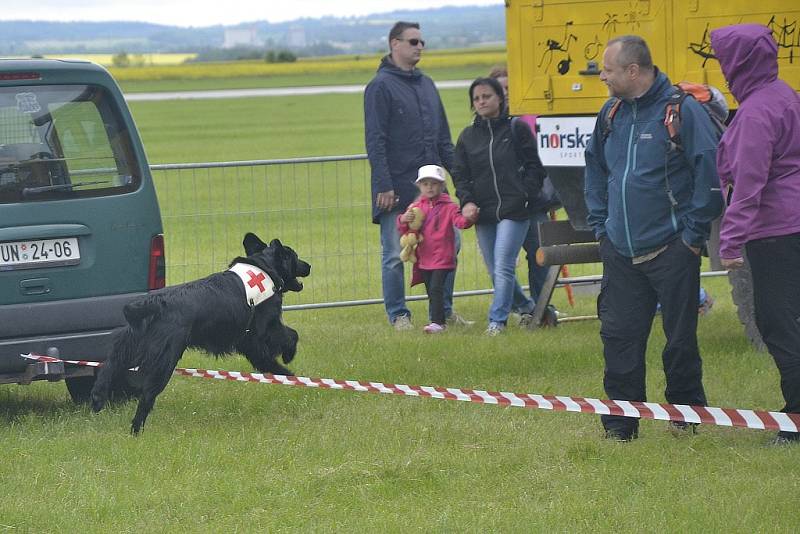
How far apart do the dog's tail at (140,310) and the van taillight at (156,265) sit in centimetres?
48

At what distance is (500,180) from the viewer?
9.59 meters

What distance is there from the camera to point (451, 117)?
37438mm

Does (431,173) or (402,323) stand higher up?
(431,173)

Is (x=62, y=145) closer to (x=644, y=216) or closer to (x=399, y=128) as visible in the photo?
(x=644, y=216)

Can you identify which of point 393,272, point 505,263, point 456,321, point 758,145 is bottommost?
point 456,321

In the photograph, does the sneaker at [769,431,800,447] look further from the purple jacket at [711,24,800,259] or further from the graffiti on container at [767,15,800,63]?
the graffiti on container at [767,15,800,63]

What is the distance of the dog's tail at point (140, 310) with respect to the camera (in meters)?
6.55

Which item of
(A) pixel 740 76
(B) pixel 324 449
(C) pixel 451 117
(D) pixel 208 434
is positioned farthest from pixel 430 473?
(C) pixel 451 117

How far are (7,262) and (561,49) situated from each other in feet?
13.5

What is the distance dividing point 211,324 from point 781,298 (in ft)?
9.38

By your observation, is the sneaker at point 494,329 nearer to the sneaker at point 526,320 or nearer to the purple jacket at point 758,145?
the sneaker at point 526,320

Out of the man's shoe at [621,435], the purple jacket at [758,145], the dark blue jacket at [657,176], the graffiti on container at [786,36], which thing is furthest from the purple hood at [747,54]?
the graffiti on container at [786,36]

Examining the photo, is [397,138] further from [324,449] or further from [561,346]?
[324,449]

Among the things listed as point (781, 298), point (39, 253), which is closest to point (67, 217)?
point (39, 253)
